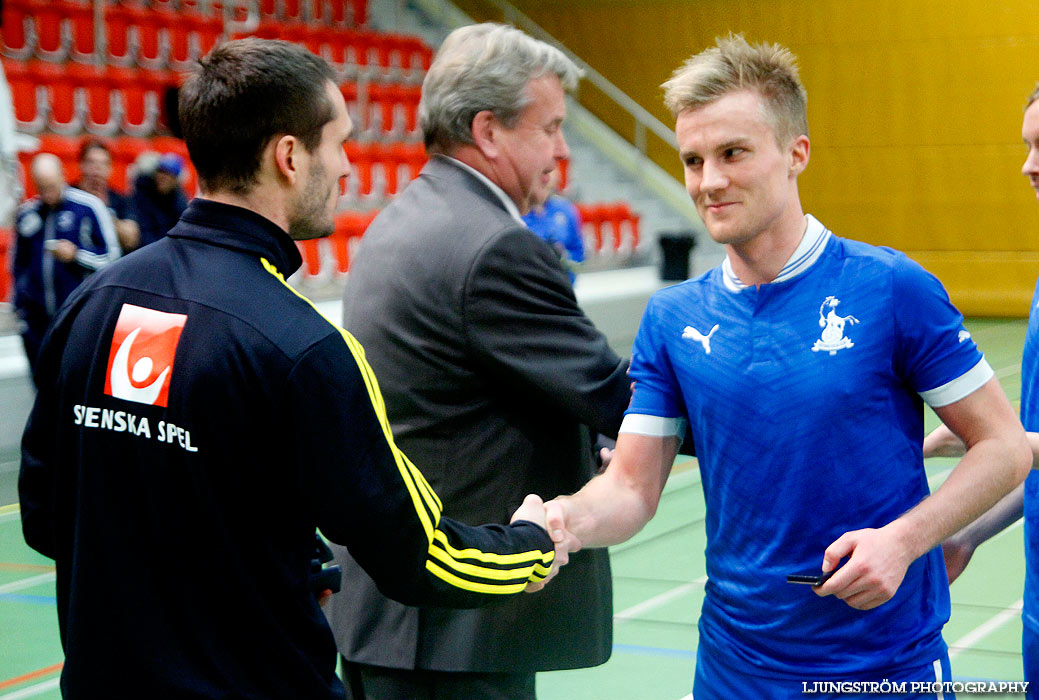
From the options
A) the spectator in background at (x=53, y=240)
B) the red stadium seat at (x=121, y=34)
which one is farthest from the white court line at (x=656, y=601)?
the red stadium seat at (x=121, y=34)

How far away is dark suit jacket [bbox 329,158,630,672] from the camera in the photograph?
2.04 meters

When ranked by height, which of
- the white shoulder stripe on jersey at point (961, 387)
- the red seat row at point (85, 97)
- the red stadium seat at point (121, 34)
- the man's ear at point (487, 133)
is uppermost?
the man's ear at point (487, 133)

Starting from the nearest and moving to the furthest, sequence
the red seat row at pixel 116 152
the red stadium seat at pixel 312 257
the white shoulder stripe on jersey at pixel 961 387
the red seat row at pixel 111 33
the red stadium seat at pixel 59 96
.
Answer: the white shoulder stripe on jersey at pixel 961 387, the red seat row at pixel 116 152, the red stadium seat at pixel 59 96, the red stadium seat at pixel 312 257, the red seat row at pixel 111 33

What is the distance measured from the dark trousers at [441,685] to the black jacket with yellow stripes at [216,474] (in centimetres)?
49

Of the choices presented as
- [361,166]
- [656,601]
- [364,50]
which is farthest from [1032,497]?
[364,50]

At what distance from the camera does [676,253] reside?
12391 mm

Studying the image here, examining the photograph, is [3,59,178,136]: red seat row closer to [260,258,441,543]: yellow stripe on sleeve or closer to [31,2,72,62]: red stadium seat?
[31,2,72,62]: red stadium seat

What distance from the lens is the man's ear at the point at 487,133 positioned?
216 cm

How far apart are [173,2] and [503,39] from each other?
1084 centimetres

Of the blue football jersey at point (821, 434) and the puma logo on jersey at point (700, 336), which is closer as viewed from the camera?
the blue football jersey at point (821, 434)

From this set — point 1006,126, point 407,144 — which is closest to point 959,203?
point 1006,126

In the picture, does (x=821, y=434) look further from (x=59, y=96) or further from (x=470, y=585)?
(x=59, y=96)

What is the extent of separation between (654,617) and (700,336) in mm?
2774

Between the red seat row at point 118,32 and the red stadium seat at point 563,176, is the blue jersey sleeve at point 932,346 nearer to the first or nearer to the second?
the red seat row at point 118,32
